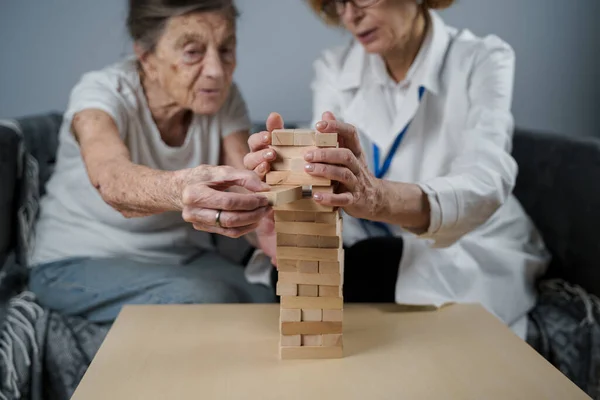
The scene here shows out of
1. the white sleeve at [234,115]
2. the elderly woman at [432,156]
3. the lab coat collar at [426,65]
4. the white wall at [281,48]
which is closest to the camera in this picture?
the elderly woman at [432,156]

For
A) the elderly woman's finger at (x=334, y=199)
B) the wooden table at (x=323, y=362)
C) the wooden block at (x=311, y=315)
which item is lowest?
the wooden table at (x=323, y=362)

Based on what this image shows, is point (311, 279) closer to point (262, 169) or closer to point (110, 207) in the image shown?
point (262, 169)

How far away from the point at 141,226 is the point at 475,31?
4.47 ft

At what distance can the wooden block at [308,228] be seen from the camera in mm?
1050

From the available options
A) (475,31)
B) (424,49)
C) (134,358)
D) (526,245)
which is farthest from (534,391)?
(475,31)

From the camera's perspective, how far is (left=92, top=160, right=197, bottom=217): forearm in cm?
111

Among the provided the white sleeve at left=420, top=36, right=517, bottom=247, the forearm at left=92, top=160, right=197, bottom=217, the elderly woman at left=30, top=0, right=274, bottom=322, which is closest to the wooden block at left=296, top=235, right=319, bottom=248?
the forearm at left=92, top=160, right=197, bottom=217

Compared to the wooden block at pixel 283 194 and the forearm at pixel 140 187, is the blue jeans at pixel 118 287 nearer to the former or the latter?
the forearm at pixel 140 187

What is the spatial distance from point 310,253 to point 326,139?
0.18m

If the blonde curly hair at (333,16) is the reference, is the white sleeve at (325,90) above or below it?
below

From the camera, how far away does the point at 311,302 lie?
1074 mm

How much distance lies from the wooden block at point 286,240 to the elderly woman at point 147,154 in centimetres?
43

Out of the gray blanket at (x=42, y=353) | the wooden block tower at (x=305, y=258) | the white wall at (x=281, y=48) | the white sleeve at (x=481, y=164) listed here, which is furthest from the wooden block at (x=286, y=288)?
the white wall at (x=281, y=48)

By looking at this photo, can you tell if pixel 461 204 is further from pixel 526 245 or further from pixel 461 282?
pixel 526 245
